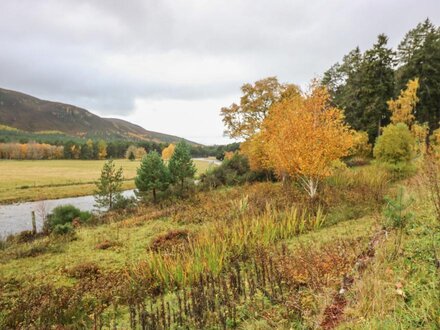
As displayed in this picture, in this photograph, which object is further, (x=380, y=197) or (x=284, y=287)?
(x=380, y=197)

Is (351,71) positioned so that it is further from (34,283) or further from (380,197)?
(34,283)

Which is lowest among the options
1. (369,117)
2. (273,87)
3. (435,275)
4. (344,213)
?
(344,213)

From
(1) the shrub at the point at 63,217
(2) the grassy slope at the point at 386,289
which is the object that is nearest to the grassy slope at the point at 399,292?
(2) the grassy slope at the point at 386,289

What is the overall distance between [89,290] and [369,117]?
36064 millimetres

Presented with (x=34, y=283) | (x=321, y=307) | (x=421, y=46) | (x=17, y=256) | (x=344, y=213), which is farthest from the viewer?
(x=421, y=46)

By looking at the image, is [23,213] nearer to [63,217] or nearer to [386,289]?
[63,217]

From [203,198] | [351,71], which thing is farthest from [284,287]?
[351,71]

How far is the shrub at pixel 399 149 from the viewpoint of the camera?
2044 cm

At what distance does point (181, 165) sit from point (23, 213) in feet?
64.7

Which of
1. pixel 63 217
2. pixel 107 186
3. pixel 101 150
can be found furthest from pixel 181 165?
pixel 101 150

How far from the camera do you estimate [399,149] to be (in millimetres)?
20391

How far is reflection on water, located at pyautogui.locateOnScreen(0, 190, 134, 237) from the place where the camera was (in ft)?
83.4

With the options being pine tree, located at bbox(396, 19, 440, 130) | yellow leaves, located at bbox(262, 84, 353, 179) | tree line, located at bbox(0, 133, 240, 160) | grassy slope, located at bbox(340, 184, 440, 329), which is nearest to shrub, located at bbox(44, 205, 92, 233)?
yellow leaves, located at bbox(262, 84, 353, 179)

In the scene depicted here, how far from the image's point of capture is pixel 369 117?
34156mm
